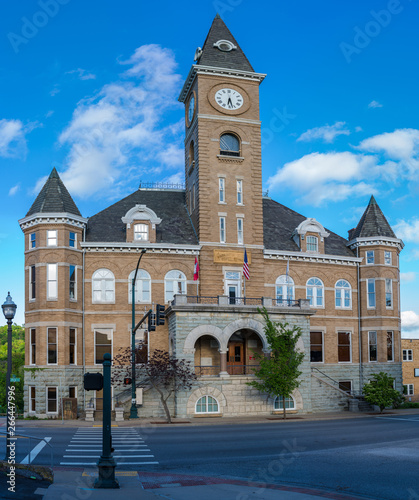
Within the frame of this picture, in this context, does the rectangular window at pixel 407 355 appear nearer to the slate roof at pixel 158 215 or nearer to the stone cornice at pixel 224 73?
the slate roof at pixel 158 215

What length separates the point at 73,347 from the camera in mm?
41781

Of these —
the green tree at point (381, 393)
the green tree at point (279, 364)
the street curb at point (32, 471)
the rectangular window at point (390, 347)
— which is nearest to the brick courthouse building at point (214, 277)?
the rectangular window at point (390, 347)

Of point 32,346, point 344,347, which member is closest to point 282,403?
point 344,347

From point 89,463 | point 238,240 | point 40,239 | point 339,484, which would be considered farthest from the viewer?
point 238,240

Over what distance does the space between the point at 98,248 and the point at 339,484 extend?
30.5 metres

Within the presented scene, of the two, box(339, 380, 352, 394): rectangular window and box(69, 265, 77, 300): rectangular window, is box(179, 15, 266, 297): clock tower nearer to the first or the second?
box(69, 265, 77, 300): rectangular window

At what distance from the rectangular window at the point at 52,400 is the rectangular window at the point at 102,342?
3.51 m

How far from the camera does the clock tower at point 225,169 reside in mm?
45188

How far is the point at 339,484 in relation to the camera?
15445 mm

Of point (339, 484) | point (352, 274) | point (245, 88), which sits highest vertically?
point (245, 88)

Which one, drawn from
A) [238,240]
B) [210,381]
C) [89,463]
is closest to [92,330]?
[210,381]

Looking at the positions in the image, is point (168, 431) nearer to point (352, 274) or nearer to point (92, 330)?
point (92, 330)

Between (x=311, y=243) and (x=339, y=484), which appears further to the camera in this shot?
(x=311, y=243)

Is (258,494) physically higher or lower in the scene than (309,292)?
lower
